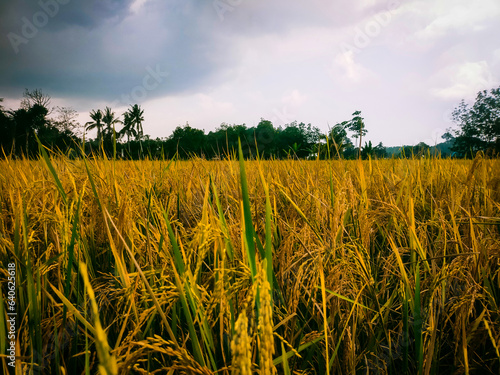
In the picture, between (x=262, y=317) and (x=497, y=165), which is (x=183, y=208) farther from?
(x=497, y=165)

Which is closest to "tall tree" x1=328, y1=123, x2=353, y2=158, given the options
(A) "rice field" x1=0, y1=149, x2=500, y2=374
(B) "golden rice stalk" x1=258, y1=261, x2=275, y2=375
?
(A) "rice field" x1=0, y1=149, x2=500, y2=374

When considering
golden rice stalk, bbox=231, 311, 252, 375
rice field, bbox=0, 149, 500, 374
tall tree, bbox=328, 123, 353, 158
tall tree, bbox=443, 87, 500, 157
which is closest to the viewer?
golden rice stalk, bbox=231, 311, 252, 375

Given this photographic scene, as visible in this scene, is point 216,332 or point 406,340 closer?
point 406,340

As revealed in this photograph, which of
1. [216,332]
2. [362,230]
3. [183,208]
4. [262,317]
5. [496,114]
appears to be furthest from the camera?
[496,114]

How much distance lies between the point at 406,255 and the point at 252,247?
0.99 m

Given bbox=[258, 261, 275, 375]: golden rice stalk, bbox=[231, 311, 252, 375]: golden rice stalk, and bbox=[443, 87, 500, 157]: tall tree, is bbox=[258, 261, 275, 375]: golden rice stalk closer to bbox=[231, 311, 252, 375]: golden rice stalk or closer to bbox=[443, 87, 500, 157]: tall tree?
bbox=[231, 311, 252, 375]: golden rice stalk

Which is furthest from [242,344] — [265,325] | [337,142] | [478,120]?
[478,120]

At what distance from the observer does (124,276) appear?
0.62 m

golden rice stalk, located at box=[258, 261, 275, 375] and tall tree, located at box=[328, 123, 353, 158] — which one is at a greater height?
tall tree, located at box=[328, 123, 353, 158]

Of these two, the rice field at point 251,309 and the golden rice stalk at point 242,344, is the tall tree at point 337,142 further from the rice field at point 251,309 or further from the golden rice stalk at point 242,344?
the golden rice stalk at point 242,344

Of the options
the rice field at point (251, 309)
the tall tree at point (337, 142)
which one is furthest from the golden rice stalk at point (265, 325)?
the tall tree at point (337, 142)

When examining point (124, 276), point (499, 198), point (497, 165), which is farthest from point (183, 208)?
point (497, 165)

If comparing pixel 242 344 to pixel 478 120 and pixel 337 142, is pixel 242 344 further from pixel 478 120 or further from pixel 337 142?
pixel 478 120

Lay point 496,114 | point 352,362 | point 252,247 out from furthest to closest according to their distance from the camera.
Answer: point 496,114, point 352,362, point 252,247
